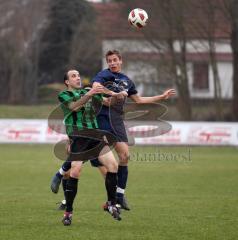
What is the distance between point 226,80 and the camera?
165 ft

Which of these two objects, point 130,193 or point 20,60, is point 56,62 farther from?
point 130,193

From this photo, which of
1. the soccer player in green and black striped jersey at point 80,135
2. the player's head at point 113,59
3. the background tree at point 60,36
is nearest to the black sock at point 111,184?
the soccer player in green and black striped jersey at point 80,135

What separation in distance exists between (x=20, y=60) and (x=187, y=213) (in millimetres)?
39274

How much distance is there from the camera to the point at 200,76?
44.9 m

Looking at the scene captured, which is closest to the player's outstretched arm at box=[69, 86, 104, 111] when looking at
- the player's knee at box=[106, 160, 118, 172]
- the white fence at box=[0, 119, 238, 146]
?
the player's knee at box=[106, 160, 118, 172]

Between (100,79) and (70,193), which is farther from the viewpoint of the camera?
(100,79)

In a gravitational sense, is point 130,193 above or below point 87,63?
below

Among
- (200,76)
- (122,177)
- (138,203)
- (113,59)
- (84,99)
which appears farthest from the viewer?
(200,76)

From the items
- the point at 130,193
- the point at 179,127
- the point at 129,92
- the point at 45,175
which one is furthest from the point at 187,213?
the point at 179,127

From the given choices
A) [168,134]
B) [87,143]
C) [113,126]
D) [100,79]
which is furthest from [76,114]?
[168,134]

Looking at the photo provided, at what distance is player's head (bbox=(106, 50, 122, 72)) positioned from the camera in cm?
986

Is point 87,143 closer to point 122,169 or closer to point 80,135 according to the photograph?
point 80,135

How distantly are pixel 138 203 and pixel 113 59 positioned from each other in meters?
2.98

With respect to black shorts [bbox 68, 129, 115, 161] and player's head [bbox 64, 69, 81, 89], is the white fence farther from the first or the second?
player's head [bbox 64, 69, 81, 89]
